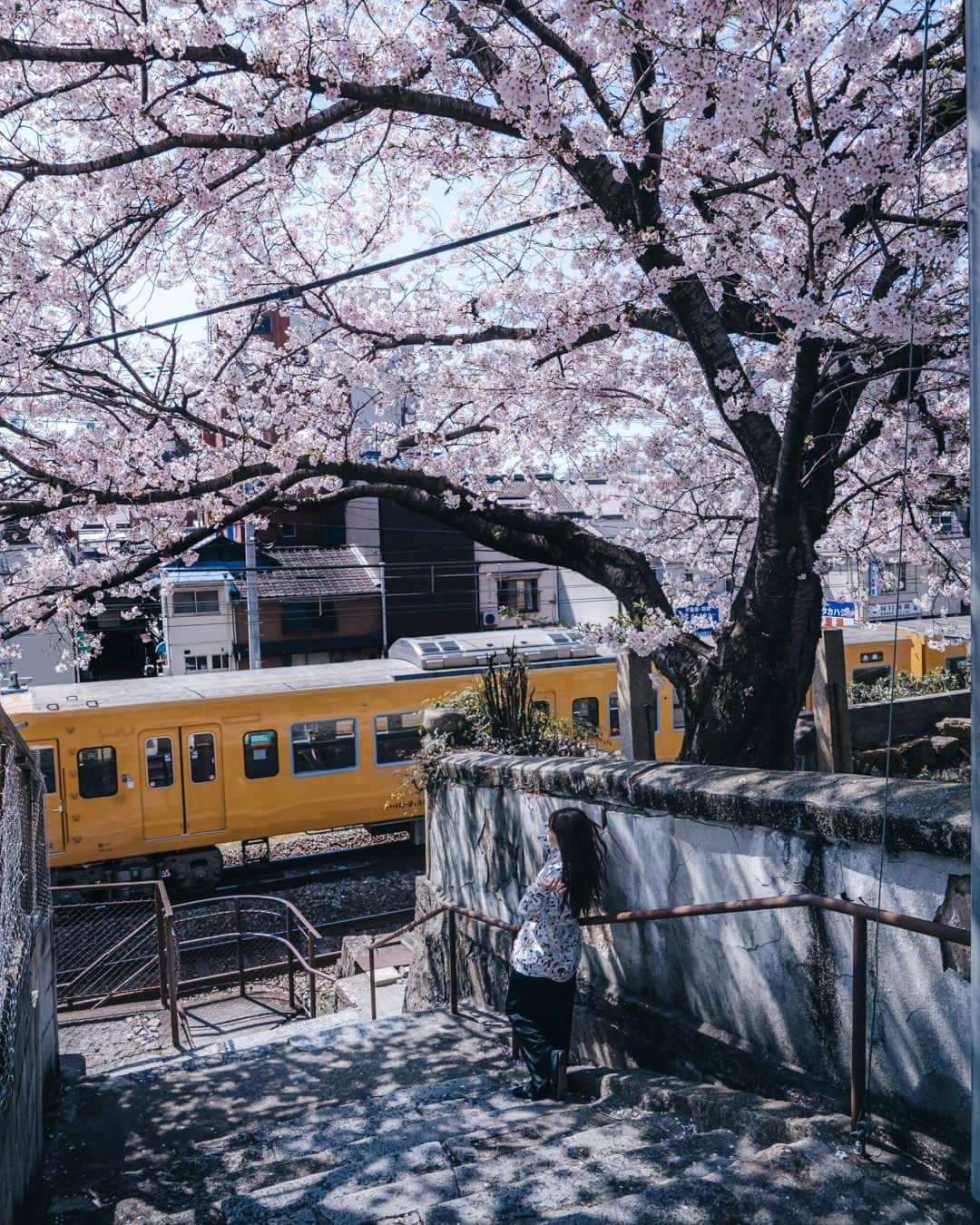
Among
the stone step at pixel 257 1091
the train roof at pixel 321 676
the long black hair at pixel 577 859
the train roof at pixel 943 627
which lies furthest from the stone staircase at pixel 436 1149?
the train roof at pixel 943 627

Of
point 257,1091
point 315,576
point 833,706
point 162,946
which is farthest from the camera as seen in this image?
point 315,576

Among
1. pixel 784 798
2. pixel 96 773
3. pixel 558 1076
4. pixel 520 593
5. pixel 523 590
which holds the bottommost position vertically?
pixel 558 1076

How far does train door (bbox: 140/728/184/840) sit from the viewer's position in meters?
13.6

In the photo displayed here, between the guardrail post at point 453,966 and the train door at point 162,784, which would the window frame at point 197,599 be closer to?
the train door at point 162,784

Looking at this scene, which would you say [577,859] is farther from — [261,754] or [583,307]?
[261,754]

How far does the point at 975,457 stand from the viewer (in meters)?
2.20

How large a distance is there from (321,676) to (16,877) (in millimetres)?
10512

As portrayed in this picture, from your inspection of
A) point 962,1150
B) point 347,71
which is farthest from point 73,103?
point 962,1150

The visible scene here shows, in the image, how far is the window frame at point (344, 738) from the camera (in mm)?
14680

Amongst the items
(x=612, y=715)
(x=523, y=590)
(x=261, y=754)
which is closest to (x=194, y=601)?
(x=523, y=590)

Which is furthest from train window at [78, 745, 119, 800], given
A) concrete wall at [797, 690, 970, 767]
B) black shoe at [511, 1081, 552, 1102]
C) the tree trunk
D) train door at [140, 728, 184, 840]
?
black shoe at [511, 1081, 552, 1102]

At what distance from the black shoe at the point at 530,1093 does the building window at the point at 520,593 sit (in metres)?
26.6

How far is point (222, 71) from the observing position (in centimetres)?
557

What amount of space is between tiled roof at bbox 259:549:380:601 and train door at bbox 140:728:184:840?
595 inches
